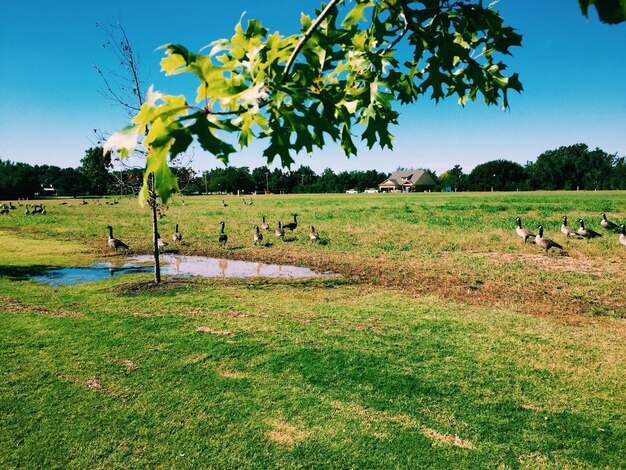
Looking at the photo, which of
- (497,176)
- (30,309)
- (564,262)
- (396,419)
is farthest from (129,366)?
(497,176)

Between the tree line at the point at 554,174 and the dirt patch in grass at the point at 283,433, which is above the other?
the tree line at the point at 554,174

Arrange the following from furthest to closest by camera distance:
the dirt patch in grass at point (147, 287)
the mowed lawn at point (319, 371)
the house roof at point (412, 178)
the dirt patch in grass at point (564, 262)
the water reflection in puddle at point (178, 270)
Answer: the house roof at point (412, 178) < the dirt patch in grass at point (564, 262) < the water reflection in puddle at point (178, 270) < the dirt patch in grass at point (147, 287) < the mowed lawn at point (319, 371)

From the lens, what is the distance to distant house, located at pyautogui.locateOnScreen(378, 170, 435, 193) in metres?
140

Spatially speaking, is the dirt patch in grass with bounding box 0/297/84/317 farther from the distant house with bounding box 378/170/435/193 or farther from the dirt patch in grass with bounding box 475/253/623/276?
the distant house with bounding box 378/170/435/193

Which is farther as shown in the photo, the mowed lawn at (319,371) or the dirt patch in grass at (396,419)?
the dirt patch in grass at (396,419)

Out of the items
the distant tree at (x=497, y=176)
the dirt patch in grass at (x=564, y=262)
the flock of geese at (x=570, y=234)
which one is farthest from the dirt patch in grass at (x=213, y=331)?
the distant tree at (x=497, y=176)

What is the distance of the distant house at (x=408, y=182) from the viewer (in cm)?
14012

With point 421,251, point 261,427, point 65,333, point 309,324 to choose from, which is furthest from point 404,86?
point 421,251

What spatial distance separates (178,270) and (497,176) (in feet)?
410

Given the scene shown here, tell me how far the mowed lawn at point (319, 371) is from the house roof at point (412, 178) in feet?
442

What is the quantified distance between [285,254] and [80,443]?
13.8m

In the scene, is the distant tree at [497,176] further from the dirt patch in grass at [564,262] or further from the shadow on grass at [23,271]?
the shadow on grass at [23,271]

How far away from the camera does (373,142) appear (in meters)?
3.21

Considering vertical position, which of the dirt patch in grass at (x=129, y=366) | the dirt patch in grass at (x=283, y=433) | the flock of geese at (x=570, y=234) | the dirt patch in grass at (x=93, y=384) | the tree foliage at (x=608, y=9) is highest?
the tree foliage at (x=608, y=9)
